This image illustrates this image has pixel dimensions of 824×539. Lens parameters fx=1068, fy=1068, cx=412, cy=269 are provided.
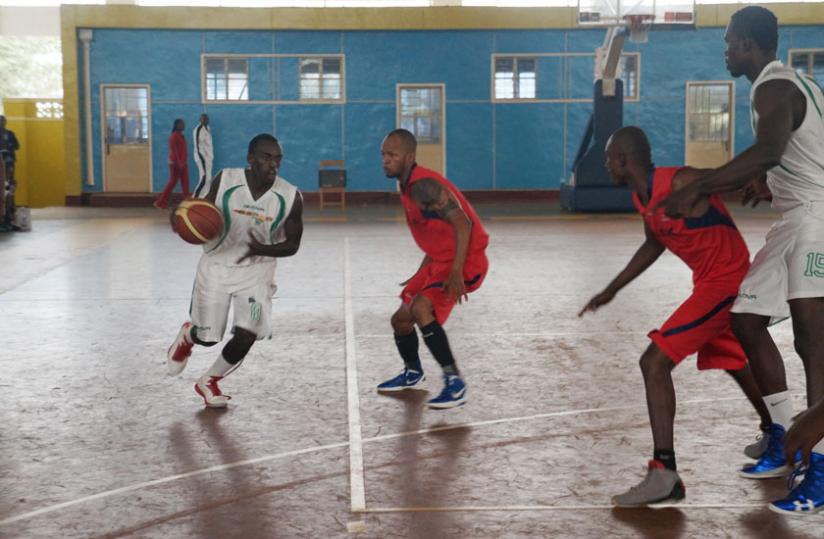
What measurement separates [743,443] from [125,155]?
78.1 feet

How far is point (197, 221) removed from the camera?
5.82 metres

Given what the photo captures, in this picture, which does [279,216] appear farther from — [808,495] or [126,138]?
[126,138]

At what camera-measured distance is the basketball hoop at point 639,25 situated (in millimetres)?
20578

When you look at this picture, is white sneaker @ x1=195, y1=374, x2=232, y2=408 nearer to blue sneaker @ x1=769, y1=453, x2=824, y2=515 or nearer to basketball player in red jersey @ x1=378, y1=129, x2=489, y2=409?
basketball player in red jersey @ x1=378, y1=129, x2=489, y2=409

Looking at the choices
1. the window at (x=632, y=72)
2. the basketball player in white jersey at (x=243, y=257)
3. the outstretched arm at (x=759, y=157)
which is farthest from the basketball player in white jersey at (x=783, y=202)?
the window at (x=632, y=72)

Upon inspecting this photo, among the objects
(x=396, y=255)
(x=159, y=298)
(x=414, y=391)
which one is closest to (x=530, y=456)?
(x=414, y=391)

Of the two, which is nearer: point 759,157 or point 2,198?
point 759,157

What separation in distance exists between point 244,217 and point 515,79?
2215 cm

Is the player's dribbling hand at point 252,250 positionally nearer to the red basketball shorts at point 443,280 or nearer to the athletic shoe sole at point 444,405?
the red basketball shorts at point 443,280

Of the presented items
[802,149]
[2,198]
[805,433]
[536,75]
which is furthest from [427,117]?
[805,433]

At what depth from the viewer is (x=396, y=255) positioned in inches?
567

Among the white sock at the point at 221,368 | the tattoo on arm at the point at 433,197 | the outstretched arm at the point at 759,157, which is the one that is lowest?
the white sock at the point at 221,368

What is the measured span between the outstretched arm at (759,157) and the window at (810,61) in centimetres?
2537

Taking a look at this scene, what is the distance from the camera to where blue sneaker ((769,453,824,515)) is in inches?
157
